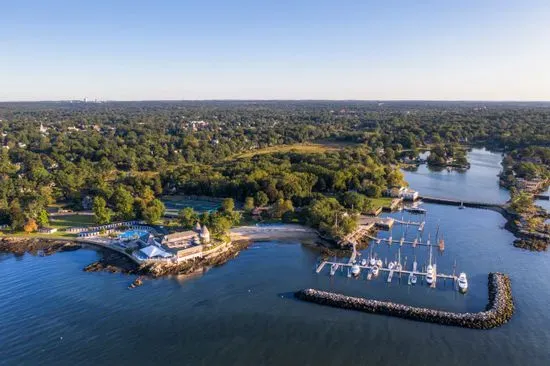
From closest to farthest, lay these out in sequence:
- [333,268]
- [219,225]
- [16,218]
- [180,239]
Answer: [333,268] < [180,239] < [219,225] < [16,218]

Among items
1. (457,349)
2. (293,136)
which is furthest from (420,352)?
(293,136)

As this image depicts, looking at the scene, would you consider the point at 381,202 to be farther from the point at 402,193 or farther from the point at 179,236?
the point at 179,236

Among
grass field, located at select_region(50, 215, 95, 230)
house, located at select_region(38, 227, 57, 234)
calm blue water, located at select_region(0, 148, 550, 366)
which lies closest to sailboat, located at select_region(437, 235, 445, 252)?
calm blue water, located at select_region(0, 148, 550, 366)

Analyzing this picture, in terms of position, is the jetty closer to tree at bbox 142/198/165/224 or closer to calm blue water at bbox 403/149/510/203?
calm blue water at bbox 403/149/510/203

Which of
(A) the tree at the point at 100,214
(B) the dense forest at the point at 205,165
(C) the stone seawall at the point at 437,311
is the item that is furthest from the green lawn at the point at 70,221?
(C) the stone seawall at the point at 437,311

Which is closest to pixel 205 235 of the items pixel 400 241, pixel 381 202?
pixel 400 241
